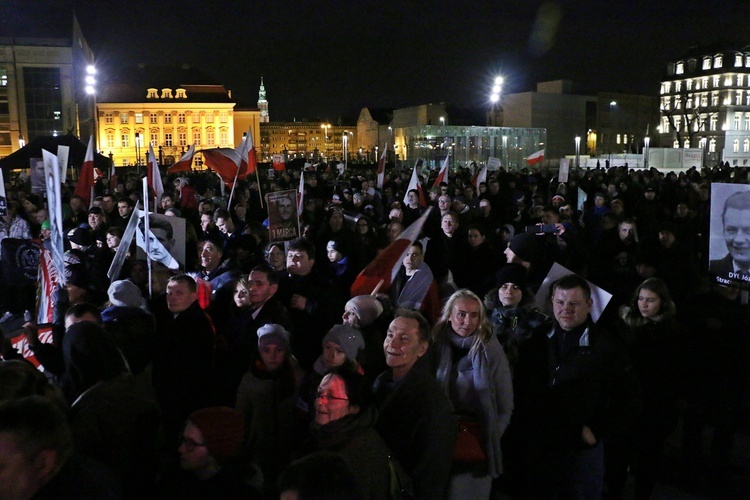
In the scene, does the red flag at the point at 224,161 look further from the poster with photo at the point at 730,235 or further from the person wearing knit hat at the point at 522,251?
the poster with photo at the point at 730,235

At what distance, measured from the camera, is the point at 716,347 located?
14.8 feet

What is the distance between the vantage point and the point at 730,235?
492 cm

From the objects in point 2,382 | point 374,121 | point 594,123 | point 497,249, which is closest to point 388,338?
point 2,382

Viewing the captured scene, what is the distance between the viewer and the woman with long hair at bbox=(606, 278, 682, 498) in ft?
14.3

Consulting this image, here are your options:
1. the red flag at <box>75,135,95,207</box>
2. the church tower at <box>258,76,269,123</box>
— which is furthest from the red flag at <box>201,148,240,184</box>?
the church tower at <box>258,76,269,123</box>

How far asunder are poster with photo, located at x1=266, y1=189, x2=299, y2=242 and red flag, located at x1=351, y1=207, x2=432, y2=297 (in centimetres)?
279

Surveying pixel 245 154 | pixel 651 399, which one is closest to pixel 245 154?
pixel 245 154

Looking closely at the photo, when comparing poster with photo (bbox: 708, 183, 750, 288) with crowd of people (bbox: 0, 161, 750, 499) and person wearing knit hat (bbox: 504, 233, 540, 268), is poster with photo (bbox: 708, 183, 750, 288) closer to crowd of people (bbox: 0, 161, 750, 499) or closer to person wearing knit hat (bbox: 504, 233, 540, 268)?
crowd of people (bbox: 0, 161, 750, 499)

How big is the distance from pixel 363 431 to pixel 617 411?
160 cm

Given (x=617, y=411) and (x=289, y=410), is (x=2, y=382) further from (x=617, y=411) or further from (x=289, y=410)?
(x=617, y=411)

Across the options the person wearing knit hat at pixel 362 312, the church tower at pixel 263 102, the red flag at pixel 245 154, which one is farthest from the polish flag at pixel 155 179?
the church tower at pixel 263 102

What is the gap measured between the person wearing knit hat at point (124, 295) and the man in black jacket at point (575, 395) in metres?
A: 2.70

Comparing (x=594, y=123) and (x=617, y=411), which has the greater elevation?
(x=594, y=123)

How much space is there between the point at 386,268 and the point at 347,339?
1.29 metres
